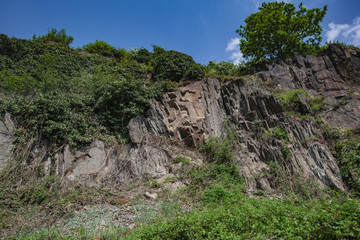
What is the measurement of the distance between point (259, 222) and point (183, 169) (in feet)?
15.6

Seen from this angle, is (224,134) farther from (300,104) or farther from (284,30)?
(284,30)

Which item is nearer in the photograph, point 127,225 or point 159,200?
point 127,225

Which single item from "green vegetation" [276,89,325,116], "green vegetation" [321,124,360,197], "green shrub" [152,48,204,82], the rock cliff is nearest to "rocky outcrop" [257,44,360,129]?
the rock cliff

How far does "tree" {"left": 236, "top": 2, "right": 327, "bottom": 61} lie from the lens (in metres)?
17.0

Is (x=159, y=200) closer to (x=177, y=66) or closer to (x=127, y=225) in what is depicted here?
(x=127, y=225)

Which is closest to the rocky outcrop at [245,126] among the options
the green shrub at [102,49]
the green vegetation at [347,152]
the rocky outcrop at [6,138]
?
the green vegetation at [347,152]

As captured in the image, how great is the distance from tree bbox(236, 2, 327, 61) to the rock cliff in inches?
187

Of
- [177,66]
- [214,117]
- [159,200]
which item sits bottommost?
[159,200]

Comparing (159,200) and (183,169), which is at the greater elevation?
(183,169)

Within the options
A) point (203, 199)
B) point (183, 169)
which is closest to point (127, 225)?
point (203, 199)

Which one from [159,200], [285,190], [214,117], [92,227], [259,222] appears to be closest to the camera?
[259,222]

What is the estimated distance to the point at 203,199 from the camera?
6.95 metres

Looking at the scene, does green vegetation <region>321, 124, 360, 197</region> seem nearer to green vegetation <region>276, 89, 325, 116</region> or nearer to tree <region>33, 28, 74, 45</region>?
green vegetation <region>276, 89, 325, 116</region>

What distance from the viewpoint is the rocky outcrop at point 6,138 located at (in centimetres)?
682
